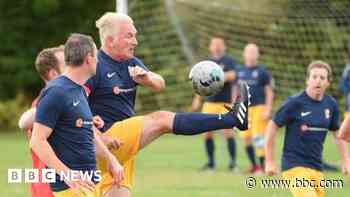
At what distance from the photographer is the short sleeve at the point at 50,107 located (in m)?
6.14

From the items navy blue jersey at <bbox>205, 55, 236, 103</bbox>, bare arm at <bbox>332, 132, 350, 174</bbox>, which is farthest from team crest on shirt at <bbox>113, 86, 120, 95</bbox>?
navy blue jersey at <bbox>205, 55, 236, 103</bbox>

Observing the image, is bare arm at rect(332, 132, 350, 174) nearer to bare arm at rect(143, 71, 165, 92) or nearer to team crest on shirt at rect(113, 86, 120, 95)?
bare arm at rect(143, 71, 165, 92)

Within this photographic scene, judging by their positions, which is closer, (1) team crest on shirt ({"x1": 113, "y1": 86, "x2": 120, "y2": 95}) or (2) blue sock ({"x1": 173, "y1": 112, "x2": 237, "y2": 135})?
(2) blue sock ({"x1": 173, "y1": 112, "x2": 237, "y2": 135})

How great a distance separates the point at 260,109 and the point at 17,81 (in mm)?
12100

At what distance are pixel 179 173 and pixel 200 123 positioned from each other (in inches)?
285

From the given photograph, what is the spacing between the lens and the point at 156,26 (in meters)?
21.2

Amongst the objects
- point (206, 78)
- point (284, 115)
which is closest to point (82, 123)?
point (206, 78)

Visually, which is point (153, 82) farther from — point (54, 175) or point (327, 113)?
point (327, 113)

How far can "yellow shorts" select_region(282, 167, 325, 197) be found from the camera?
812 centimetres

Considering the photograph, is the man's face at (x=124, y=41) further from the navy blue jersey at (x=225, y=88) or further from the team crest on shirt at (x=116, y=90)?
the navy blue jersey at (x=225, y=88)

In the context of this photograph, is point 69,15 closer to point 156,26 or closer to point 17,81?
point 17,81

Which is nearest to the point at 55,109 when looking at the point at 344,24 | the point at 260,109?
the point at 260,109

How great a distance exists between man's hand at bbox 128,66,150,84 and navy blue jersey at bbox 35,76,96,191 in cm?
108

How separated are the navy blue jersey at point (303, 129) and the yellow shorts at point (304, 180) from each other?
5cm
